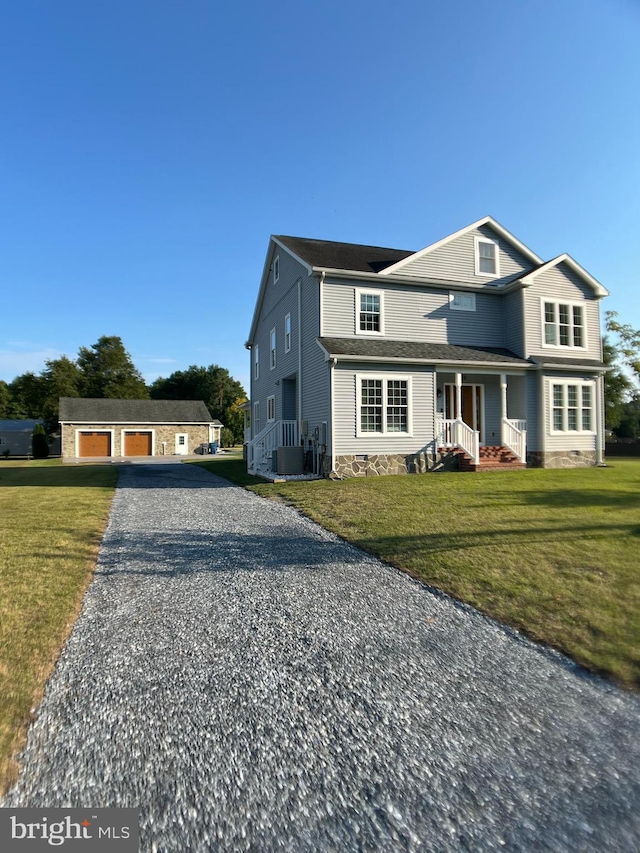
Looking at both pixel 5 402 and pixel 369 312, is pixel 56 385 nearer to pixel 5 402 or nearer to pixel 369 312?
pixel 5 402

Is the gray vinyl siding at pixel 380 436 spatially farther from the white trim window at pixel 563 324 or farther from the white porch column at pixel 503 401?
the white trim window at pixel 563 324

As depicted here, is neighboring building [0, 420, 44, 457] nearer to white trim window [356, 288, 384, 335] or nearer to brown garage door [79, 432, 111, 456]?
brown garage door [79, 432, 111, 456]

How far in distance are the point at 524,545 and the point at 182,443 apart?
35.5m

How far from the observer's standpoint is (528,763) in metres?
2.33

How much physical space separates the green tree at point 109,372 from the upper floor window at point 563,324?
5380cm

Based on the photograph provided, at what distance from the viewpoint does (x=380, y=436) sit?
14031mm

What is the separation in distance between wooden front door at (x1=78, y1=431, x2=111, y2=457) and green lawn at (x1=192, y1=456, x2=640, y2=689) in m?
29.1

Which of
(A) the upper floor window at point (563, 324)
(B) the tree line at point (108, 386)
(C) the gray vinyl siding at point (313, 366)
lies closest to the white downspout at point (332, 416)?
(C) the gray vinyl siding at point (313, 366)

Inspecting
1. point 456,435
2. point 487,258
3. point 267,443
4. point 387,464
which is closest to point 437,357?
point 456,435

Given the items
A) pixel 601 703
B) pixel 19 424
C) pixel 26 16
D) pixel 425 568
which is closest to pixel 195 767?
pixel 601 703

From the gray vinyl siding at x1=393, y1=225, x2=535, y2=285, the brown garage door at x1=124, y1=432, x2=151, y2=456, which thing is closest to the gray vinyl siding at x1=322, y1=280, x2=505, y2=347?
the gray vinyl siding at x1=393, y1=225, x2=535, y2=285

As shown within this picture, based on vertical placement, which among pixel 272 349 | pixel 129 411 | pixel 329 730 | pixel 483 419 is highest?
pixel 272 349

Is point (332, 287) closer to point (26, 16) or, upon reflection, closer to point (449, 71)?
point (449, 71)

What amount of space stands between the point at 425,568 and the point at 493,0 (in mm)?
8825
